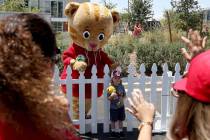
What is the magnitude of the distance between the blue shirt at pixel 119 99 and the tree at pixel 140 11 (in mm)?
30083

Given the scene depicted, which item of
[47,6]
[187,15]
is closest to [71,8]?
[187,15]

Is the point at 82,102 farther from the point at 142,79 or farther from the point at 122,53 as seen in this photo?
the point at 122,53

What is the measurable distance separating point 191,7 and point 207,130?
1118 inches

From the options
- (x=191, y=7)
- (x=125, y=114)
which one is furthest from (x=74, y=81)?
(x=191, y=7)

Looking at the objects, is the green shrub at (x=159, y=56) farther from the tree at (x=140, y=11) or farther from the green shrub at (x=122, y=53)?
the tree at (x=140, y=11)

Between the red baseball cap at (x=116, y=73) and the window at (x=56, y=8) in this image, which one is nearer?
the red baseball cap at (x=116, y=73)

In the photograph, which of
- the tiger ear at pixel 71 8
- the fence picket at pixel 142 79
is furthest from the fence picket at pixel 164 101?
the tiger ear at pixel 71 8

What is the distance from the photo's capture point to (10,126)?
1.78 meters

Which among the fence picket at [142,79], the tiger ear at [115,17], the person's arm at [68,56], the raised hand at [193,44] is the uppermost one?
the tiger ear at [115,17]

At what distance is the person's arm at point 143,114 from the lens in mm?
2037

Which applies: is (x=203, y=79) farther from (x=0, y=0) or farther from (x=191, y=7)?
(x=0, y=0)

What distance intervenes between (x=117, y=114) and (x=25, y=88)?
411cm

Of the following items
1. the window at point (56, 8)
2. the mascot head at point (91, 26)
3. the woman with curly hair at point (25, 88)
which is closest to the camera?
the woman with curly hair at point (25, 88)

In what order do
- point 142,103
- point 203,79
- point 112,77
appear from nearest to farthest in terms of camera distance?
point 203,79 → point 142,103 → point 112,77
